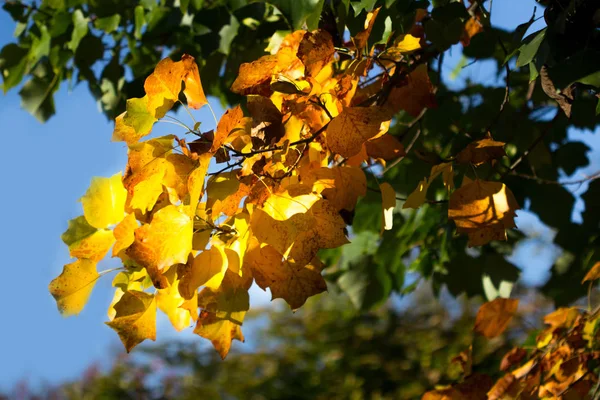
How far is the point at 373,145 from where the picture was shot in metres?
0.93

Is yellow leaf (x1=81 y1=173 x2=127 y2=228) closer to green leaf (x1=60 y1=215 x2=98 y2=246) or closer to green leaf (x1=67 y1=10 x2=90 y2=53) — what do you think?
green leaf (x1=60 y1=215 x2=98 y2=246)

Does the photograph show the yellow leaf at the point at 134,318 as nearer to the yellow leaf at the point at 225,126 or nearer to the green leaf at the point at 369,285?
the yellow leaf at the point at 225,126

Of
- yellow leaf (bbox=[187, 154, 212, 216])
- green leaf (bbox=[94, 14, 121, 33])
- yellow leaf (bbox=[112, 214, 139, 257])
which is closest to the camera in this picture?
yellow leaf (bbox=[187, 154, 212, 216])

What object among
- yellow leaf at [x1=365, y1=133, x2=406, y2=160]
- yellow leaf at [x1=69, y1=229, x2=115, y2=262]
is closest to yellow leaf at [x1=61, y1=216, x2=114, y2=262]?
yellow leaf at [x1=69, y1=229, x2=115, y2=262]

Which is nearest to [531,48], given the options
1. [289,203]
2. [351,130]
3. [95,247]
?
[351,130]

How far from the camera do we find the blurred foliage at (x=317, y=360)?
14.8 ft

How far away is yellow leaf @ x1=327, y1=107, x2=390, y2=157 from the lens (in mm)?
784

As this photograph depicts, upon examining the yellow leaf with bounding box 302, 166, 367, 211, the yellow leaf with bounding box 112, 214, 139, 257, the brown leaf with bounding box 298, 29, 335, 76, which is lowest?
the yellow leaf with bounding box 112, 214, 139, 257

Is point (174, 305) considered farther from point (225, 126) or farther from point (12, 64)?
point (12, 64)

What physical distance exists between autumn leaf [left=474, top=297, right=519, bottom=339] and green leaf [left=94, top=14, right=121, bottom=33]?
1.04m

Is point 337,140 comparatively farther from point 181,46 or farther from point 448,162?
point 181,46

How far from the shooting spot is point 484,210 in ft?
2.77

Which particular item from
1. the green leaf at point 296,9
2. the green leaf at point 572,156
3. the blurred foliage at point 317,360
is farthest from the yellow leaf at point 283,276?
the blurred foliage at point 317,360

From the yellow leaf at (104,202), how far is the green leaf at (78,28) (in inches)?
35.7
